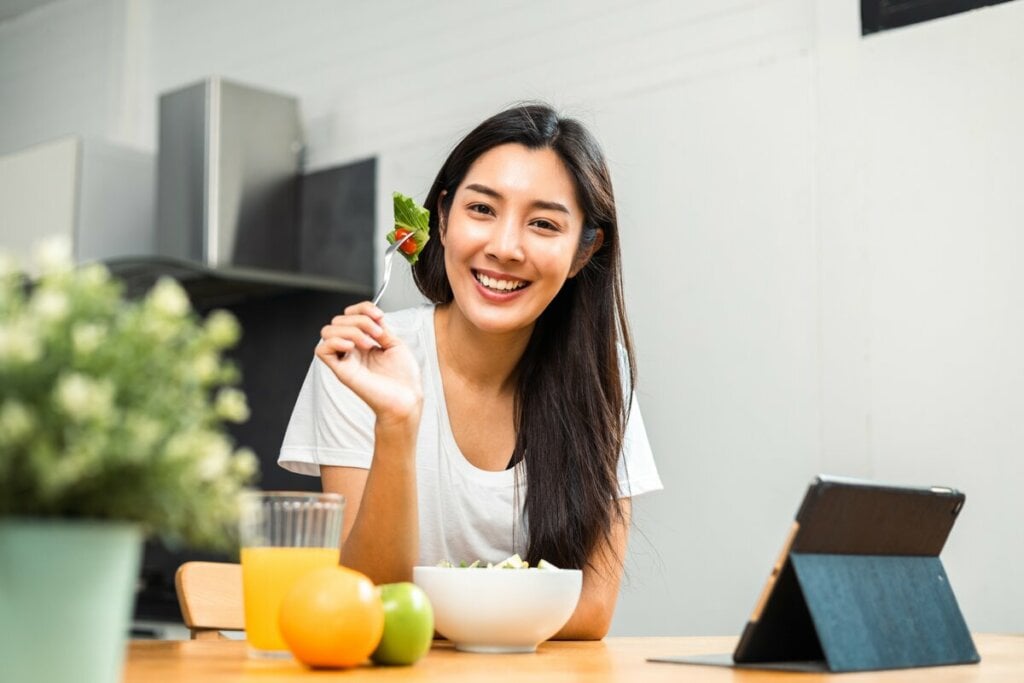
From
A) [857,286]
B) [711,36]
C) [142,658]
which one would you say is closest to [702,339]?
[857,286]

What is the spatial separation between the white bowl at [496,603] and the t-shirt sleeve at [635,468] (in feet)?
2.43

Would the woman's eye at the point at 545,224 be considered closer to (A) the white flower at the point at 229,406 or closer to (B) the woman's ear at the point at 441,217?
(B) the woman's ear at the point at 441,217

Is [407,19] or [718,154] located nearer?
[718,154]

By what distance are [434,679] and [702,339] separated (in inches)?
85.5

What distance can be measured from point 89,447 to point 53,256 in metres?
0.08

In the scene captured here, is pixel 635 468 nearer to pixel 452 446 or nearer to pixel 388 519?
pixel 452 446

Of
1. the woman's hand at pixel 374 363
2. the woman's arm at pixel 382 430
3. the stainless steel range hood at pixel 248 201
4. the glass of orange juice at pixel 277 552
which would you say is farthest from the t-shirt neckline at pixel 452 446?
the stainless steel range hood at pixel 248 201

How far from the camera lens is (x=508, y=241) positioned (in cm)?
194

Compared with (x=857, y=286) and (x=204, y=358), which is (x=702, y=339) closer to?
(x=857, y=286)

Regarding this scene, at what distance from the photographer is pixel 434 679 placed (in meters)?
0.98

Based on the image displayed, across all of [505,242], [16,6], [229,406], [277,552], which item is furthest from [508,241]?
[16,6]

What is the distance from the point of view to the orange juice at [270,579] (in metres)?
1.06

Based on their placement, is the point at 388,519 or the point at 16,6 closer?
the point at 388,519

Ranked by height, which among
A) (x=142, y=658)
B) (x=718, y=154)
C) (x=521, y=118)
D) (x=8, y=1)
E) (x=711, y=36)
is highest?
(x=8, y=1)
